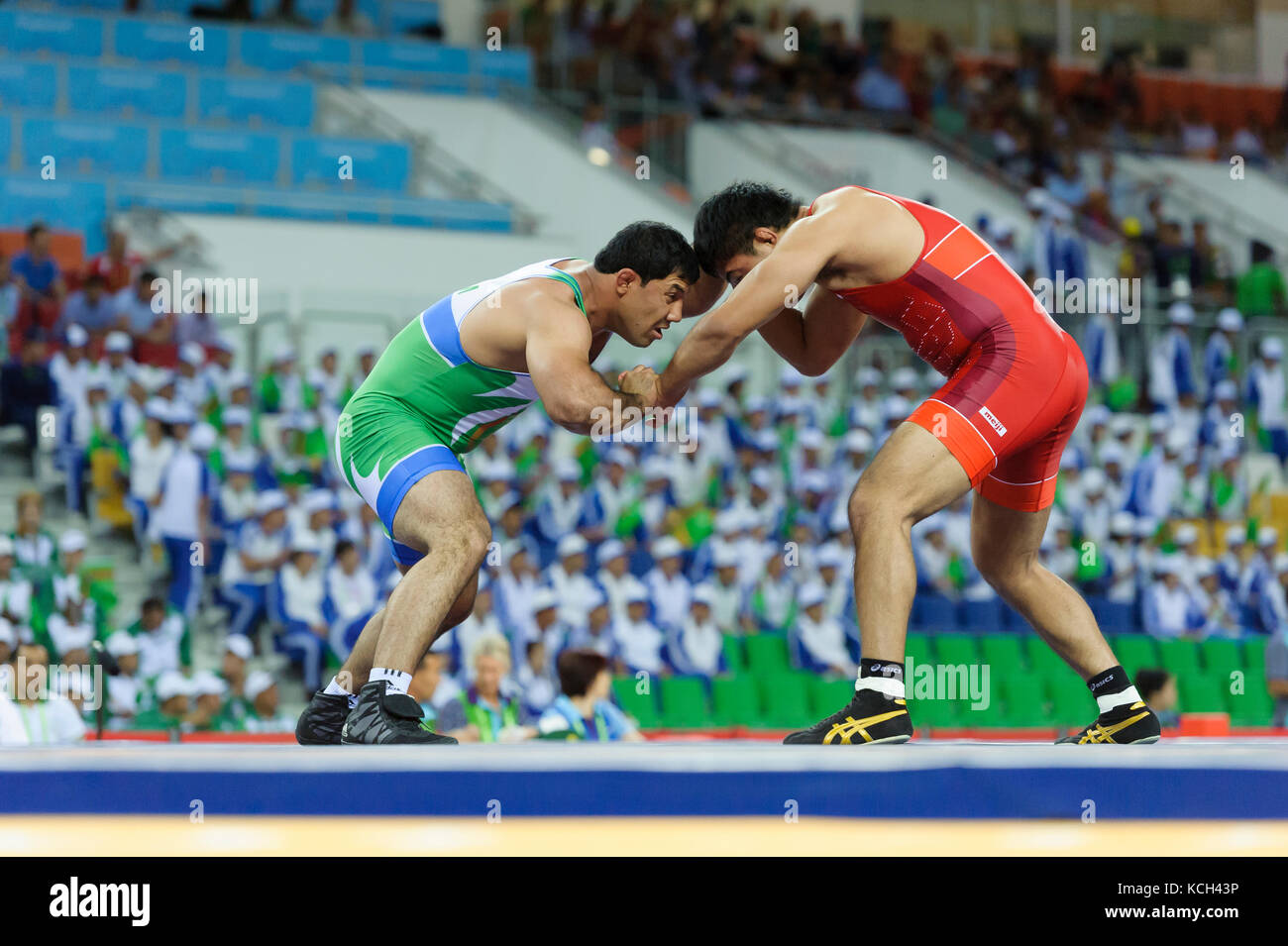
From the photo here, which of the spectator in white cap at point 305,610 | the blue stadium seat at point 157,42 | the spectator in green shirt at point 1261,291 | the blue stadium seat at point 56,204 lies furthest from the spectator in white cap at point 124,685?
the spectator in green shirt at point 1261,291

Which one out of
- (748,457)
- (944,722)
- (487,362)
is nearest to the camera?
(487,362)

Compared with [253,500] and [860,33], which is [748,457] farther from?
[860,33]

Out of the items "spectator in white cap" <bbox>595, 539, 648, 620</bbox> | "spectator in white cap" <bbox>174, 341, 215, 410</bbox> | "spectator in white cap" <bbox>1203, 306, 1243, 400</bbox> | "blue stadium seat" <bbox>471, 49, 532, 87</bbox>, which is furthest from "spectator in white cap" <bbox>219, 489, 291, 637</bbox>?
"spectator in white cap" <bbox>1203, 306, 1243, 400</bbox>

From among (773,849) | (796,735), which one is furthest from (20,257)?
(773,849)

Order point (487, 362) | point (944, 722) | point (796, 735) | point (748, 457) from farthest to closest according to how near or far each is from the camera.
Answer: point (748, 457) < point (944, 722) < point (487, 362) < point (796, 735)

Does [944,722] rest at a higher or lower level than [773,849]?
lower

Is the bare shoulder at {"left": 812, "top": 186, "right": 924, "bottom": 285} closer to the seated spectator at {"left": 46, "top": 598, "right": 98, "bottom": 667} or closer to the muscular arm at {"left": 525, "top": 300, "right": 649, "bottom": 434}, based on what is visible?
the muscular arm at {"left": 525, "top": 300, "right": 649, "bottom": 434}

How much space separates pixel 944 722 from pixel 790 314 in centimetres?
544

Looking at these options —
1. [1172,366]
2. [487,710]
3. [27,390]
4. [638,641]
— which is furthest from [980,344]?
[1172,366]

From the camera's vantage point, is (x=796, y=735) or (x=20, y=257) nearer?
(x=796, y=735)

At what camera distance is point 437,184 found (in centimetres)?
1498

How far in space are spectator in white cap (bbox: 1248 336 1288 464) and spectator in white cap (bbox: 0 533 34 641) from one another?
10.0 metres

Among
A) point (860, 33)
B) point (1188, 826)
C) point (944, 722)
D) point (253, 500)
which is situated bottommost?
point (944, 722)

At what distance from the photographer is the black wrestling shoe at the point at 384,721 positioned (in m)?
3.89
